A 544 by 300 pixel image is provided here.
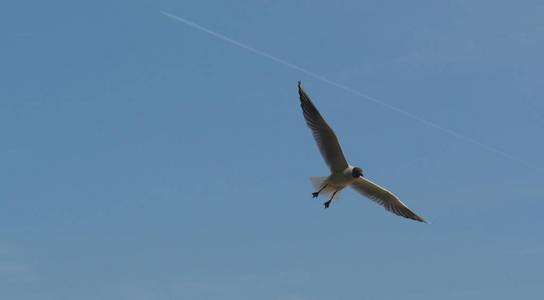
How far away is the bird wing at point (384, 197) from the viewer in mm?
68938

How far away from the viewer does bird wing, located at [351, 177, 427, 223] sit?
226 ft

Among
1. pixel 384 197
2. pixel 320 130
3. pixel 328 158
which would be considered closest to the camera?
pixel 320 130

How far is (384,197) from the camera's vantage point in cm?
6988

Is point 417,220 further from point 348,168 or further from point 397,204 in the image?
point 348,168

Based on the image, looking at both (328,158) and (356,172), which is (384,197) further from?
(328,158)

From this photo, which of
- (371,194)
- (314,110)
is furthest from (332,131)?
(371,194)

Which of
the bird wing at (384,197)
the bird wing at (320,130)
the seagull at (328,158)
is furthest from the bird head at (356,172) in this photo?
the bird wing at (384,197)

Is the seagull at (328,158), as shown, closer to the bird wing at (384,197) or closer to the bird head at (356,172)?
the bird head at (356,172)

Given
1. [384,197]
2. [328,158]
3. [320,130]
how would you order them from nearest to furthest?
1. [320,130]
2. [328,158]
3. [384,197]

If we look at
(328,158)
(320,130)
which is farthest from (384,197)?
(320,130)

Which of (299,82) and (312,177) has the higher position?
(299,82)

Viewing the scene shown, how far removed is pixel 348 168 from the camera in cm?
6588

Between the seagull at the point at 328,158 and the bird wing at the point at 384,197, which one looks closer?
the seagull at the point at 328,158

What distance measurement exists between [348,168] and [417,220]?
7196 mm
